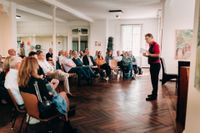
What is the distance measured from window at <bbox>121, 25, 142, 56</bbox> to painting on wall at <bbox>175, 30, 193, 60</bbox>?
4913mm

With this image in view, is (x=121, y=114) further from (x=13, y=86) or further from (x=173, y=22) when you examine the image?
(x=173, y=22)

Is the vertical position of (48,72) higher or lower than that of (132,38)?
lower

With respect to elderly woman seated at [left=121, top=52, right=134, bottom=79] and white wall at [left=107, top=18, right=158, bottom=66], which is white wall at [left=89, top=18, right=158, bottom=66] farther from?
elderly woman seated at [left=121, top=52, right=134, bottom=79]

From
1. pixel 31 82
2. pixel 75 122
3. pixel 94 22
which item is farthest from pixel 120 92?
pixel 94 22

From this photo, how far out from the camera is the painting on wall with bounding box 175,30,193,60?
7.16 metres

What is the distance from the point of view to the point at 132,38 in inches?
482

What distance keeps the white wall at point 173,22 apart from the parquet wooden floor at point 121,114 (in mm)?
2513

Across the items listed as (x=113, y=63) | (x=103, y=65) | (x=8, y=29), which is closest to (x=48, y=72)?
(x=103, y=65)

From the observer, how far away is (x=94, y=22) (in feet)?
40.3

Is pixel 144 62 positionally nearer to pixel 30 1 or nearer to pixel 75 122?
pixel 30 1

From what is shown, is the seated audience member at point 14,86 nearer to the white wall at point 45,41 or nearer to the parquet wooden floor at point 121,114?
the parquet wooden floor at point 121,114

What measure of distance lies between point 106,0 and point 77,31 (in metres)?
5.99

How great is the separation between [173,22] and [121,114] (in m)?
5.03

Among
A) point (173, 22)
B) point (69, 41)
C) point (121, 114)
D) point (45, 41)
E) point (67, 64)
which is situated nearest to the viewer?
point (121, 114)
